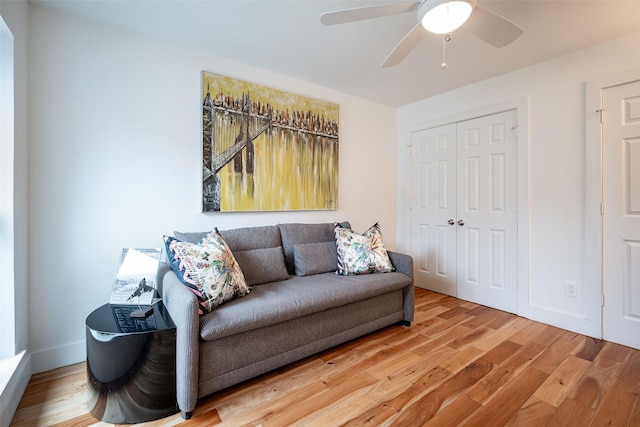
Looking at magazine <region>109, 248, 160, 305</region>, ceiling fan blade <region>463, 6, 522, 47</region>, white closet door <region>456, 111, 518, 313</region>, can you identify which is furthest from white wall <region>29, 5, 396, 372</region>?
white closet door <region>456, 111, 518, 313</region>

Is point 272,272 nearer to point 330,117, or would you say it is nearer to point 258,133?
point 258,133

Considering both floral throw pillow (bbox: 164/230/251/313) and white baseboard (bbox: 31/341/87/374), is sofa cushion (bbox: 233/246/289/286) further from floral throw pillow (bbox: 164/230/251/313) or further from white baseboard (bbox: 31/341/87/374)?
white baseboard (bbox: 31/341/87/374)

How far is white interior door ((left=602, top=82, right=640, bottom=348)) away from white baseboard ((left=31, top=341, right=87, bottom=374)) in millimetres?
3982

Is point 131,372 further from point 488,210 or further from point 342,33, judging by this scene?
point 488,210

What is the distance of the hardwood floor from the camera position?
4.72ft

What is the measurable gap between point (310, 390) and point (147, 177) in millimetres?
1903

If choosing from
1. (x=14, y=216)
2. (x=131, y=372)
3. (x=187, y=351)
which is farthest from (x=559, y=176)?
(x=14, y=216)

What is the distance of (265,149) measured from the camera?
2682 millimetres

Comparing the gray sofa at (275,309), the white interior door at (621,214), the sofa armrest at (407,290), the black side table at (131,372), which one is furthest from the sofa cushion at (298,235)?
the white interior door at (621,214)

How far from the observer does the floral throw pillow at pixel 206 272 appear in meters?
1.64

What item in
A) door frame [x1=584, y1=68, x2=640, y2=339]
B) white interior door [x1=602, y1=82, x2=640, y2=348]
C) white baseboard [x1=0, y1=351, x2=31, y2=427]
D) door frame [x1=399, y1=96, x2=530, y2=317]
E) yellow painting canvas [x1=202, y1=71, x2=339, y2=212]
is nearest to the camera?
white baseboard [x1=0, y1=351, x2=31, y2=427]

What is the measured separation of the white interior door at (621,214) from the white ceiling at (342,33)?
0.57 metres

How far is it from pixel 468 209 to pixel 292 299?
7.64 feet

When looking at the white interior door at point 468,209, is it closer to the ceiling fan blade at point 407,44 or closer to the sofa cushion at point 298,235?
the sofa cushion at point 298,235
